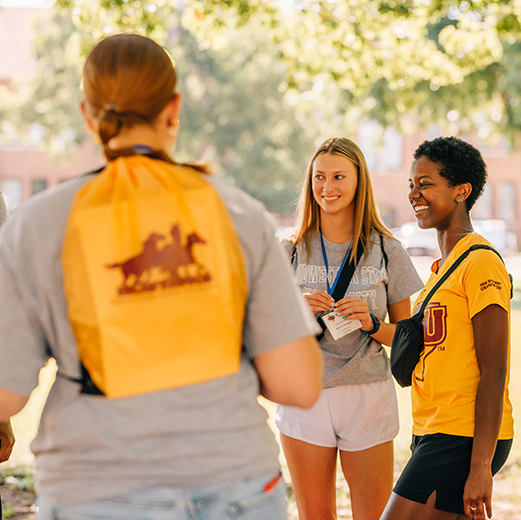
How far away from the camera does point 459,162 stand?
261 centimetres

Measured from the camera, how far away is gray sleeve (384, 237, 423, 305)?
305 centimetres

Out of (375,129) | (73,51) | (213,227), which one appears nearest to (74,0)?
(73,51)

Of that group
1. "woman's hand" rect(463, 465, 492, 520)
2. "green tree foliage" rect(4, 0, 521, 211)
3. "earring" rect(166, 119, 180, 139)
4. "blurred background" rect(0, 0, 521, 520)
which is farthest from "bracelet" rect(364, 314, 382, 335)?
"green tree foliage" rect(4, 0, 521, 211)

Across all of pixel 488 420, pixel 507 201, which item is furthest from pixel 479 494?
pixel 507 201

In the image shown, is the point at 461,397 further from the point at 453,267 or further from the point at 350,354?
the point at 350,354

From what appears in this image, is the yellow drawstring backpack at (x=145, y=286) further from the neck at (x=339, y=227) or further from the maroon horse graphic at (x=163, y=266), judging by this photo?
the neck at (x=339, y=227)

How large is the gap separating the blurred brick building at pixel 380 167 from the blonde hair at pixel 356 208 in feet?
111

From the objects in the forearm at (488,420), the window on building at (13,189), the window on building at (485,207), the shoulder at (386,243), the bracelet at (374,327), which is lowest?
the window on building at (485,207)

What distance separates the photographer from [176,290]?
1318 millimetres

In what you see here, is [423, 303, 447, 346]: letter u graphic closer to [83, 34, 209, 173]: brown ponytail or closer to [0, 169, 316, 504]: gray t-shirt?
[0, 169, 316, 504]: gray t-shirt

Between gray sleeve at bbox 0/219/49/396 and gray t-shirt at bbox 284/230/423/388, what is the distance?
1818 mm

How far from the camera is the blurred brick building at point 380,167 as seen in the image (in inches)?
1419

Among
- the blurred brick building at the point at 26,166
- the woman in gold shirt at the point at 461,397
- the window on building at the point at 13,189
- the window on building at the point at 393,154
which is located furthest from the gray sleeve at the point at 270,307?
the window on building at the point at 393,154

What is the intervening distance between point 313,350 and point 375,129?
21.0 metres
